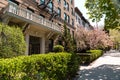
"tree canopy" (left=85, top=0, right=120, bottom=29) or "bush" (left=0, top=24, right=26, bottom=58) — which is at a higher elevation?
"tree canopy" (left=85, top=0, right=120, bottom=29)

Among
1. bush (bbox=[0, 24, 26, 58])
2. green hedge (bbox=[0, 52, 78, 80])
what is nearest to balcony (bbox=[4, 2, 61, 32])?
bush (bbox=[0, 24, 26, 58])

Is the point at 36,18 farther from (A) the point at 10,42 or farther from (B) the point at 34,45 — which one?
(A) the point at 10,42

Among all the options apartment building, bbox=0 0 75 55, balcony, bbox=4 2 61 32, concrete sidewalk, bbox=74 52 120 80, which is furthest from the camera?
apartment building, bbox=0 0 75 55

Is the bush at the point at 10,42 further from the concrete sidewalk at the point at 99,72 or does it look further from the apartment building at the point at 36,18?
the concrete sidewalk at the point at 99,72

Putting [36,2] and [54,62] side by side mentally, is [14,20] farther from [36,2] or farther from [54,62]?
[54,62]

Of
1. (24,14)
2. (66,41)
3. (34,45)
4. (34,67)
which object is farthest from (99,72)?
(66,41)

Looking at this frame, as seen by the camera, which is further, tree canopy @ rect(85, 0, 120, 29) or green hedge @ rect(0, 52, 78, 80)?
tree canopy @ rect(85, 0, 120, 29)

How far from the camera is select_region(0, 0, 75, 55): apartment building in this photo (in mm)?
14484

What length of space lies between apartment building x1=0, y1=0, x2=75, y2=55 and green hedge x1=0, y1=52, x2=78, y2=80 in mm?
7688

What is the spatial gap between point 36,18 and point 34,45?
15.6 feet

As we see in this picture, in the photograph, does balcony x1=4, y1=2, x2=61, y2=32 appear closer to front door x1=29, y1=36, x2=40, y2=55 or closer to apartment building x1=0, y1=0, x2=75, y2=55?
apartment building x1=0, y1=0, x2=75, y2=55

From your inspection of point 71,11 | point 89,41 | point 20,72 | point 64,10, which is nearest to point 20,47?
point 20,72

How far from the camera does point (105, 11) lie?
17.6m

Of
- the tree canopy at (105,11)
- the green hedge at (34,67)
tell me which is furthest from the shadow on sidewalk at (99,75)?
Result: the tree canopy at (105,11)
